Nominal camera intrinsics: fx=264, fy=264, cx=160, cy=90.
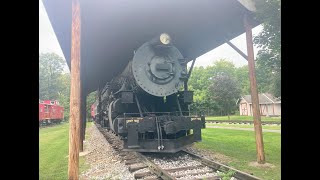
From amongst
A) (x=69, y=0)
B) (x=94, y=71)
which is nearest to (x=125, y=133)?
(x=69, y=0)

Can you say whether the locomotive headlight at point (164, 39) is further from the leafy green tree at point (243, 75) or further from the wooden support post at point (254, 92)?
the leafy green tree at point (243, 75)

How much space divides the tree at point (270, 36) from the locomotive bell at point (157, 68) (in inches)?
108

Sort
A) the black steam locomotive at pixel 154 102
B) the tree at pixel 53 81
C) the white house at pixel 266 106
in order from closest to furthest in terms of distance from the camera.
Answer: the black steam locomotive at pixel 154 102
the white house at pixel 266 106
the tree at pixel 53 81

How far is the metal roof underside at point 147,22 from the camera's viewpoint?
25.2 ft

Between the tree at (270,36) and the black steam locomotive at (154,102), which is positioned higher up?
the tree at (270,36)

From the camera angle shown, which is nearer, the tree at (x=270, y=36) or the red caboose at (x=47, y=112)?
the tree at (x=270, y=36)

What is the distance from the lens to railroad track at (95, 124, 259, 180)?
5.13 meters

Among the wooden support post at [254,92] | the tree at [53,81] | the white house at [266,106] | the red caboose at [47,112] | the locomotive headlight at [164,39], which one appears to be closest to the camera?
the wooden support post at [254,92]

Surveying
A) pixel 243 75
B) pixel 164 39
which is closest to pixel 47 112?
pixel 164 39

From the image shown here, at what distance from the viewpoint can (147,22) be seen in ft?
28.8

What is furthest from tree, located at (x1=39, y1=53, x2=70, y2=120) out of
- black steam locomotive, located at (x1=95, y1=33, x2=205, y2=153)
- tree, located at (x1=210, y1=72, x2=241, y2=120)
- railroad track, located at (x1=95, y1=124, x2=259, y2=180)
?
railroad track, located at (x1=95, y1=124, x2=259, y2=180)

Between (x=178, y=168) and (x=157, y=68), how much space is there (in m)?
3.11

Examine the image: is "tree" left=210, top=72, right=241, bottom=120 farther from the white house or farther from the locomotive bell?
the locomotive bell

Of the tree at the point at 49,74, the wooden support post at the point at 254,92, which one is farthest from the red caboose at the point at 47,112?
the wooden support post at the point at 254,92
